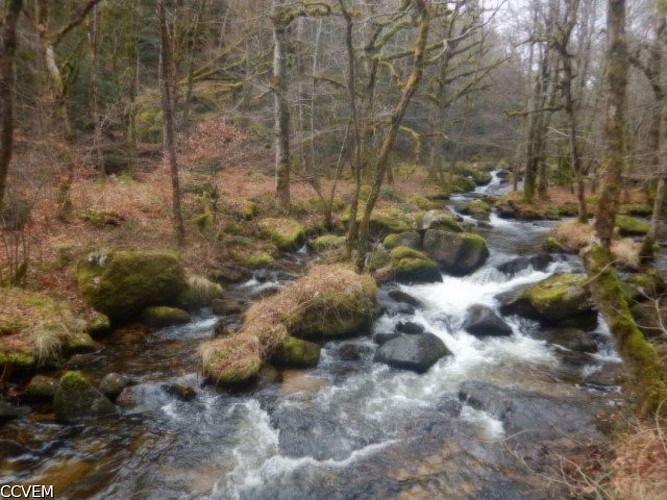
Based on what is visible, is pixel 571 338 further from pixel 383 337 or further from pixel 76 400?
pixel 76 400

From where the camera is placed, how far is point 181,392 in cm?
706

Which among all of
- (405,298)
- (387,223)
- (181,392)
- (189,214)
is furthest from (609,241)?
(189,214)

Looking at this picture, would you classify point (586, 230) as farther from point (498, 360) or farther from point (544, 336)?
point (498, 360)

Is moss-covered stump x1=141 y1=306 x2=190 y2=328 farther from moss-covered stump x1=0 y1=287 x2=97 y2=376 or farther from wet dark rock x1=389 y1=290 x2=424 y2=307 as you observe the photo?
wet dark rock x1=389 y1=290 x2=424 y2=307

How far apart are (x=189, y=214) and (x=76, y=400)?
8.92 meters

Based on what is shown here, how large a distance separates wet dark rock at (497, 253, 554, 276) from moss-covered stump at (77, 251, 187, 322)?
31.1 feet

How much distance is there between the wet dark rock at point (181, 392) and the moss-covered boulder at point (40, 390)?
1.60m

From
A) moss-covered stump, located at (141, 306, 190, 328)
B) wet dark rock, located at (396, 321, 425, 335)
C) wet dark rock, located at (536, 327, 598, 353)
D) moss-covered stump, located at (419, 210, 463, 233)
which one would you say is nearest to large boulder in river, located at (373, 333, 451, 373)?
wet dark rock, located at (396, 321, 425, 335)

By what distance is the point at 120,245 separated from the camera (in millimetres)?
11523

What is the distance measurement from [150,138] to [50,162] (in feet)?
47.9

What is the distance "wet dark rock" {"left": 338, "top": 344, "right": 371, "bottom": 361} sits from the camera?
8.66 metres

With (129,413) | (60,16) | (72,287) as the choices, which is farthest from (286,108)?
(129,413)

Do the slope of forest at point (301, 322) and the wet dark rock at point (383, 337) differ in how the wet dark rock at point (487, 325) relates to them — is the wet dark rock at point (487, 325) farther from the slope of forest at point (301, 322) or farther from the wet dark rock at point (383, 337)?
the wet dark rock at point (383, 337)

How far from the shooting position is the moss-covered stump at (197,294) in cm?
1030
